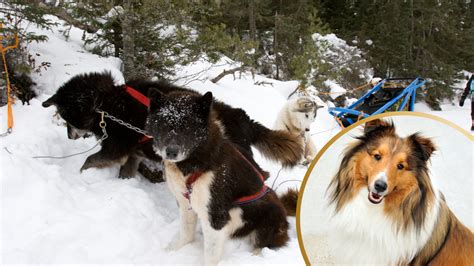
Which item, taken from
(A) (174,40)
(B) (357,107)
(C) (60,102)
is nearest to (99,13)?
(A) (174,40)

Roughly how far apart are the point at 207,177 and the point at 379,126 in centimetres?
182

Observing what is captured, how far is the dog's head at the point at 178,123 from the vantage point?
8.83ft

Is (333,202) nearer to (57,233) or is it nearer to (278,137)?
(57,233)

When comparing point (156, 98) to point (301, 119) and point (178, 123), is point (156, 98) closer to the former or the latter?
point (178, 123)

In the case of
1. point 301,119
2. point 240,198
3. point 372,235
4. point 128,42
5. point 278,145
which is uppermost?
point 372,235

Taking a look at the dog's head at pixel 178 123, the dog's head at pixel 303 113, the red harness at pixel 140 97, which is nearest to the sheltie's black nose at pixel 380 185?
the dog's head at pixel 178 123

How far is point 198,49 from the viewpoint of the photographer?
6629mm

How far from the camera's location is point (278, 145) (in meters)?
4.43

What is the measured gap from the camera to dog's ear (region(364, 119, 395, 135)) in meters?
1.25

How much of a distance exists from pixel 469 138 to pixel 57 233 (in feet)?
9.75

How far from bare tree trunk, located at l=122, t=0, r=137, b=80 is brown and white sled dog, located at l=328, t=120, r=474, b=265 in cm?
558

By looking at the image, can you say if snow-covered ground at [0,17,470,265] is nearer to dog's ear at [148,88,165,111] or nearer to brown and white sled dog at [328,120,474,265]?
dog's ear at [148,88,165,111]

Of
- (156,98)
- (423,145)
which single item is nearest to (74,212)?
(156,98)

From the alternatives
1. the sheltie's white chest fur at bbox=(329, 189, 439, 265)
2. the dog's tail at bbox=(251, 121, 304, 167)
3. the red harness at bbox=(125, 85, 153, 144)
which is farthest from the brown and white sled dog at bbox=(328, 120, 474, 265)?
the red harness at bbox=(125, 85, 153, 144)
